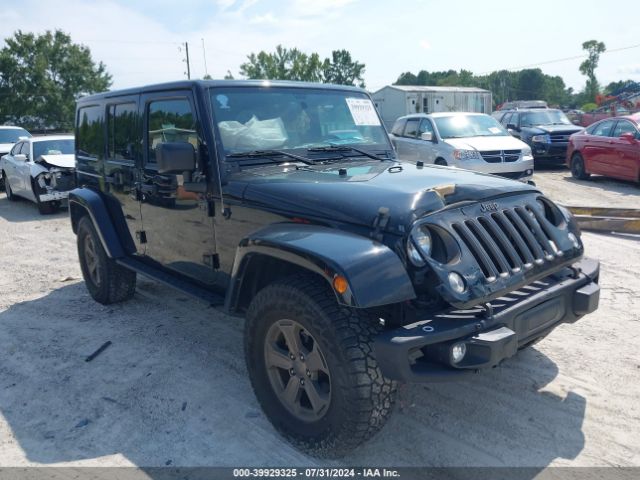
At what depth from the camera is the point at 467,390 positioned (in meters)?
3.69

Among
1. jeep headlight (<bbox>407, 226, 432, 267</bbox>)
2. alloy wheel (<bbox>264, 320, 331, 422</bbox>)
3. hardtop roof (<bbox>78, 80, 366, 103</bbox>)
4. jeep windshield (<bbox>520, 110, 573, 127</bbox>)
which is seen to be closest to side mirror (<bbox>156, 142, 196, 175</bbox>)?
hardtop roof (<bbox>78, 80, 366, 103</bbox>)

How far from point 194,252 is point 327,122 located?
4.54 ft

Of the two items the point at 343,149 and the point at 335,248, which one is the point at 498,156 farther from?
the point at 335,248

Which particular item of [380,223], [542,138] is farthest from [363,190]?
[542,138]

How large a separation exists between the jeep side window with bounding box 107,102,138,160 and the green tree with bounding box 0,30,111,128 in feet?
140

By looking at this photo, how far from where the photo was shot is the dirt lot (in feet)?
10.2

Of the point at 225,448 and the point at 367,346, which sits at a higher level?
the point at 367,346

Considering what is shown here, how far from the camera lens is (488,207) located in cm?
314

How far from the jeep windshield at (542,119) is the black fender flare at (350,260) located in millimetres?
15342

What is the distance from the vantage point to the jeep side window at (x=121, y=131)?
4742 mm

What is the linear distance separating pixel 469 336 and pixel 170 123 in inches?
107

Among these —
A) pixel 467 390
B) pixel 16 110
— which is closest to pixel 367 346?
pixel 467 390

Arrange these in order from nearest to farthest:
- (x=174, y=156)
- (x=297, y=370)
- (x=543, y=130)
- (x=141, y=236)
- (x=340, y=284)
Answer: (x=340, y=284) → (x=297, y=370) → (x=174, y=156) → (x=141, y=236) → (x=543, y=130)

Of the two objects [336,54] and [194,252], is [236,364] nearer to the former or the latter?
[194,252]
